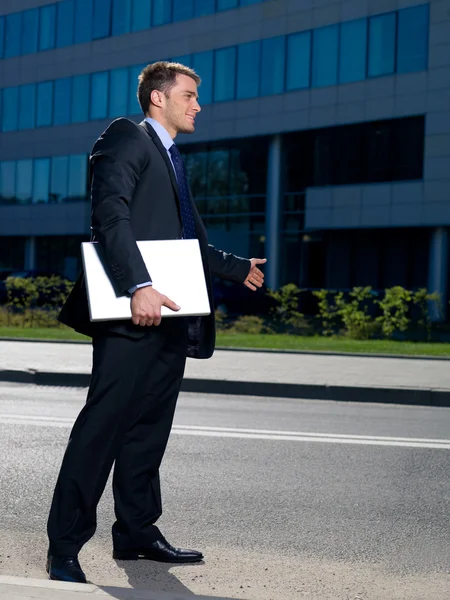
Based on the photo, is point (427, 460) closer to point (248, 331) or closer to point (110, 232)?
point (110, 232)

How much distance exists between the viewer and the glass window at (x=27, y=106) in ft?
157

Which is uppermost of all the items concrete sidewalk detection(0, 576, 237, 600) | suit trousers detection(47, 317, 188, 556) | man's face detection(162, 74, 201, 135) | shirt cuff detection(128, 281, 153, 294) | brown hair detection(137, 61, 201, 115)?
brown hair detection(137, 61, 201, 115)

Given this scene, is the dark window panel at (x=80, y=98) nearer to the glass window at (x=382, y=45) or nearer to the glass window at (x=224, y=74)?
the glass window at (x=224, y=74)

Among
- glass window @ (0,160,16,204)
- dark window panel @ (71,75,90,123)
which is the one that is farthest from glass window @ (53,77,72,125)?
glass window @ (0,160,16,204)

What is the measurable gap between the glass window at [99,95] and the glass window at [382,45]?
1436 centimetres

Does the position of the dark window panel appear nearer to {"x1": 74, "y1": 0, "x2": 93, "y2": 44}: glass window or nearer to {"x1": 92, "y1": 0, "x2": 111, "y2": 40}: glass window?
{"x1": 74, "y1": 0, "x2": 93, "y2": 44}: glass window

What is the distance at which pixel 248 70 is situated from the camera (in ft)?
126

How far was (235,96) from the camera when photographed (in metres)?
38.8

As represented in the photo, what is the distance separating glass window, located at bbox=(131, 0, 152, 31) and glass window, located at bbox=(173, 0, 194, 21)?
4.94ft

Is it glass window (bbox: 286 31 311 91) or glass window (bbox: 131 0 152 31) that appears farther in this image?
glass window (bbox: 131 0 152 31)

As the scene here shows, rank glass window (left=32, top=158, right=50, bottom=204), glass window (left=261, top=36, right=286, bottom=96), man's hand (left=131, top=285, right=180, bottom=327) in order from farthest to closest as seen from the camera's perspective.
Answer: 1. glass window (left=32, top=158, right=50, bottom=204)
2. glass window (left=261, top=36, right=286, bottom=96)
3. man's hand (left=131, top=285, right=180, bottom=327)

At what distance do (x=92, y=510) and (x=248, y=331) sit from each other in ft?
58.5

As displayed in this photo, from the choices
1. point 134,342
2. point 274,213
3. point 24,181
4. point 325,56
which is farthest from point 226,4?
point 134,342

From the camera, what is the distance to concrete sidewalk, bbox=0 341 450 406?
1034 centimetres
